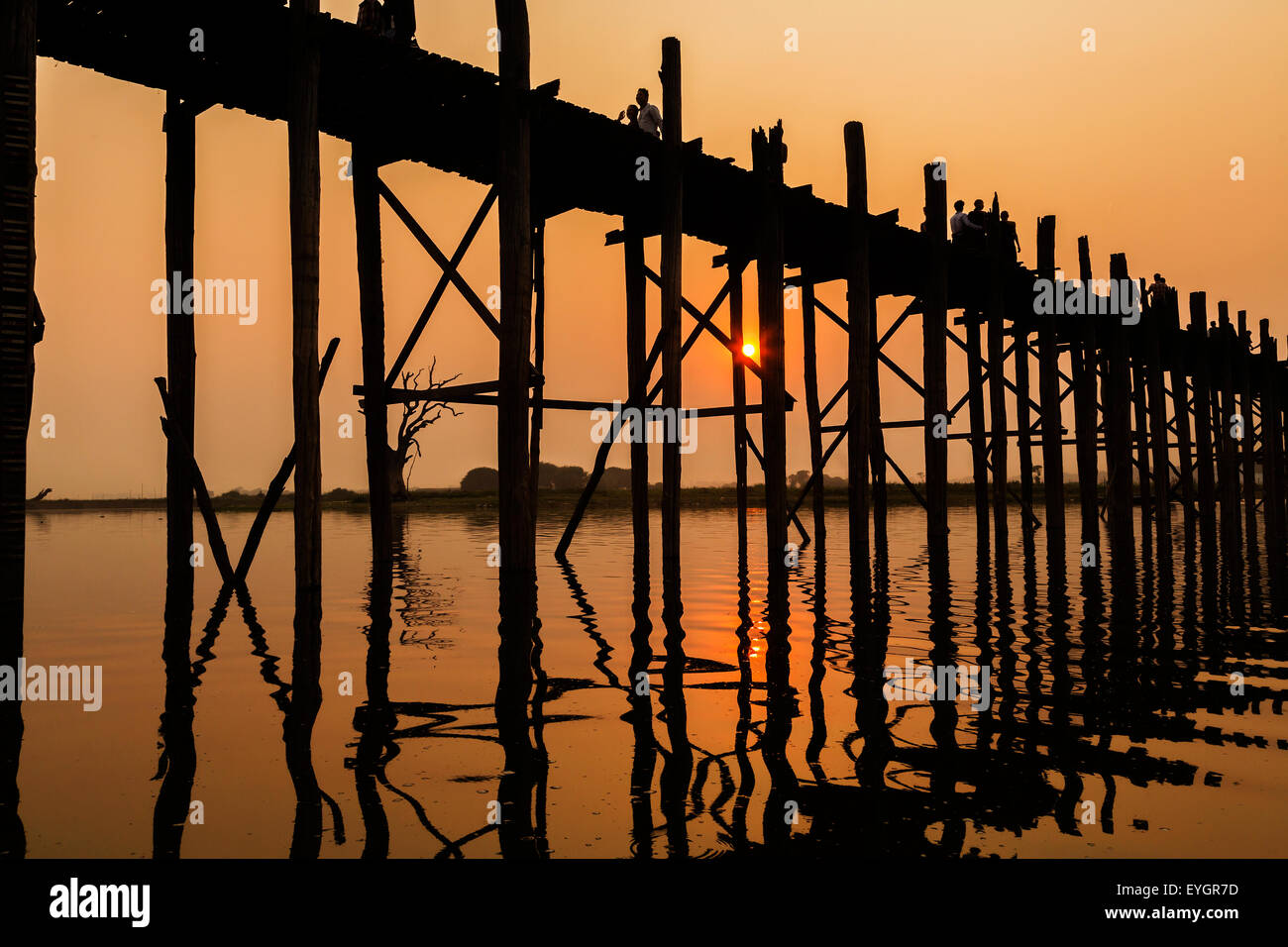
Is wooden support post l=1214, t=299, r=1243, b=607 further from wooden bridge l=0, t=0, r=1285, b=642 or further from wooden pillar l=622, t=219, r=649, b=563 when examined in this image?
wooden pillar l=622, t=219, r=649, b=563

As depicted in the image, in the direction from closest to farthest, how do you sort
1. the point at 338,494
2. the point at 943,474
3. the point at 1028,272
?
the point at 943,474 → the point at 1028,272 → the point at 338,494

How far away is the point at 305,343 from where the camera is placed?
6566mm

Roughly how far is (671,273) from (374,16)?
169 inches

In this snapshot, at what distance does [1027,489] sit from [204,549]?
16466 millimetres

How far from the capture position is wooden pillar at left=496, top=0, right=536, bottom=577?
814 cm

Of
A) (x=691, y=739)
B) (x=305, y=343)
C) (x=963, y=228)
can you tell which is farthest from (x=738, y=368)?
(x=691, y=739)

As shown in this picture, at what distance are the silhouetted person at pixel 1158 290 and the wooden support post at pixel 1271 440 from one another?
205 inches

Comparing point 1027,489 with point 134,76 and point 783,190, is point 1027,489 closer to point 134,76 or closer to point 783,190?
point 783,190

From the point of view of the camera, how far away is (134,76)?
26.3 feet

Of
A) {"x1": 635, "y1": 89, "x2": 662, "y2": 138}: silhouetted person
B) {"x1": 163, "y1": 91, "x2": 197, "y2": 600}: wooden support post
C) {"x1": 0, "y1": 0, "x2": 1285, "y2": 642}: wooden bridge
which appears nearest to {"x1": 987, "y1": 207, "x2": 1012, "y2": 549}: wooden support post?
{"x1": 0, "y1": 0, "x2": 1285, "y2": 642}: wooden bridge

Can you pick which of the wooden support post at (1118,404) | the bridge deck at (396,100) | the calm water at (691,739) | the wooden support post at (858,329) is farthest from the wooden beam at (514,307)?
the wooden support post at (1118,404)

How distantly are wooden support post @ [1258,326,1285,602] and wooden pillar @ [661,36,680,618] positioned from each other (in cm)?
1384
